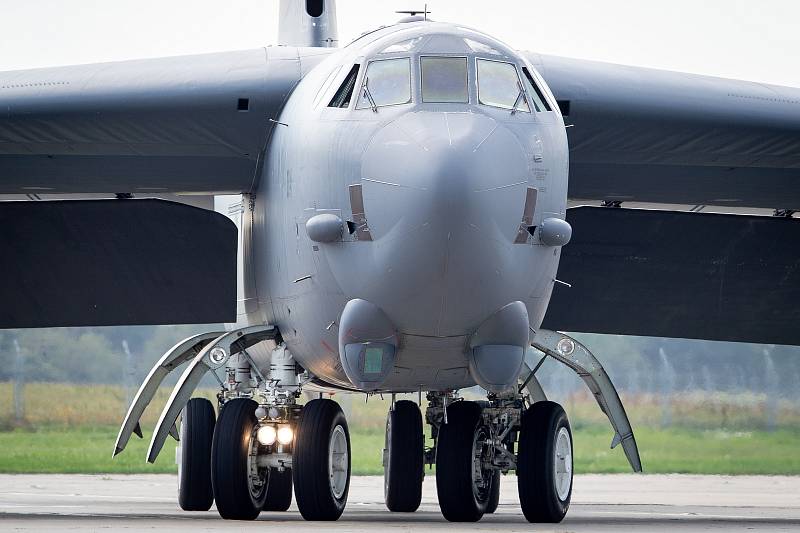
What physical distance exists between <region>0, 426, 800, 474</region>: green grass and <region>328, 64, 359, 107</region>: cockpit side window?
12.2 m

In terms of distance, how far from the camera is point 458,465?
485 inches

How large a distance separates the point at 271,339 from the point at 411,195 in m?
3.32

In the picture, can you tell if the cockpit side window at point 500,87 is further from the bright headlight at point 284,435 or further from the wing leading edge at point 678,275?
the wing leading edge at point 678,275

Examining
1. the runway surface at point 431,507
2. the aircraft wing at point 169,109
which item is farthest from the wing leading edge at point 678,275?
the aircraft wing at point 169,109

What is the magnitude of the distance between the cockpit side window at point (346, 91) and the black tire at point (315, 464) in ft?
7.58

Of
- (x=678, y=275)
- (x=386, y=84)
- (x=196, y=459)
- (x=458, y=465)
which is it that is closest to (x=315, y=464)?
(x=458, y=465)

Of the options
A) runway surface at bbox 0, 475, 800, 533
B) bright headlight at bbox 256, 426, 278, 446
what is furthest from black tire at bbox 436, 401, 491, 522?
bright headlight at bbox 256, 426, 278, 446

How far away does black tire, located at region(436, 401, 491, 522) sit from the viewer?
1231cm

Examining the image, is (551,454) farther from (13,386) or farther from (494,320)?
(13,386)

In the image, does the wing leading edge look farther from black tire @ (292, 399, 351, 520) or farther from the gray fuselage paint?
black tire @ (292, 399, 351, 520)

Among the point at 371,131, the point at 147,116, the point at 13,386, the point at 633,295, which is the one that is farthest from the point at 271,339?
the point at 13,386

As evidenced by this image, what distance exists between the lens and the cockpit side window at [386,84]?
36.1ft

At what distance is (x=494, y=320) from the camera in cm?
1085

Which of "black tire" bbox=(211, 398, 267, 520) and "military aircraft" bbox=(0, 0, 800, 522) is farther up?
"military aircraft" bbox=(0, 0, 800, 522)
